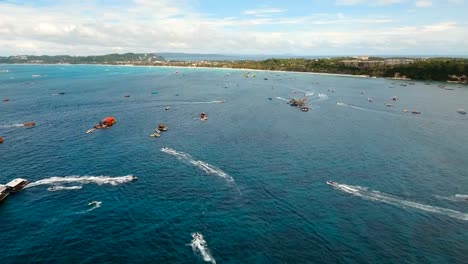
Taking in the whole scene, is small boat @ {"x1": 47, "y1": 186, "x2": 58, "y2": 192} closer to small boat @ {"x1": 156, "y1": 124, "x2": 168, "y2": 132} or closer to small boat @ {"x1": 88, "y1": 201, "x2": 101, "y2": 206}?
small boat @ {"x1": 88, "y1": 201, "x2": 101, "y2": 206}

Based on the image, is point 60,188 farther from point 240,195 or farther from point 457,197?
point 457,197

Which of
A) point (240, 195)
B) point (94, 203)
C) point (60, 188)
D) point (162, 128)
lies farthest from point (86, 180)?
point (162, 128)

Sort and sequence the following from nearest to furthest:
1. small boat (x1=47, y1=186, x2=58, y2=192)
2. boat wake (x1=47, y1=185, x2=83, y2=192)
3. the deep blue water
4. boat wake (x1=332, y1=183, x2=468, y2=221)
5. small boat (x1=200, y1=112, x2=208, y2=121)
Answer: the deep blue water
boat wake (x1=332, y1=183, x2=468, y2=221)
boat wake (x1=47, y1=185, x2=83, y2=192)
small boat (x1=47, y1=186, x2=58, y2=192)
small boat (x1=200, y1=112, x2=208, y2=121)

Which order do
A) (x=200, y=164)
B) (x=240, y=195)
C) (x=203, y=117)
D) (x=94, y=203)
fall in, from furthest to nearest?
(x=203, y=117)
(x=200, y=164)
(x=240, y=195)
(x=94, y=203)

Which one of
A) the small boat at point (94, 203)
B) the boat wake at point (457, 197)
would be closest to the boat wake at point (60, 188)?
the small boat at point (94, 203)

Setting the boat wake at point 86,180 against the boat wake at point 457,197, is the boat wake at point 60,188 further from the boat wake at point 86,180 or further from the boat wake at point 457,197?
the boat wake at point 457,197

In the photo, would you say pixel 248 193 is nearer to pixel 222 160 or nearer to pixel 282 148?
pixel 222 160

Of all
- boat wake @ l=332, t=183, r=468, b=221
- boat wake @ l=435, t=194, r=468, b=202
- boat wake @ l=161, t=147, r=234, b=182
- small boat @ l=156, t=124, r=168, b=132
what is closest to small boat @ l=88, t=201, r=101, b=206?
boat wake @ l=161, t=147, r=234, b=182
